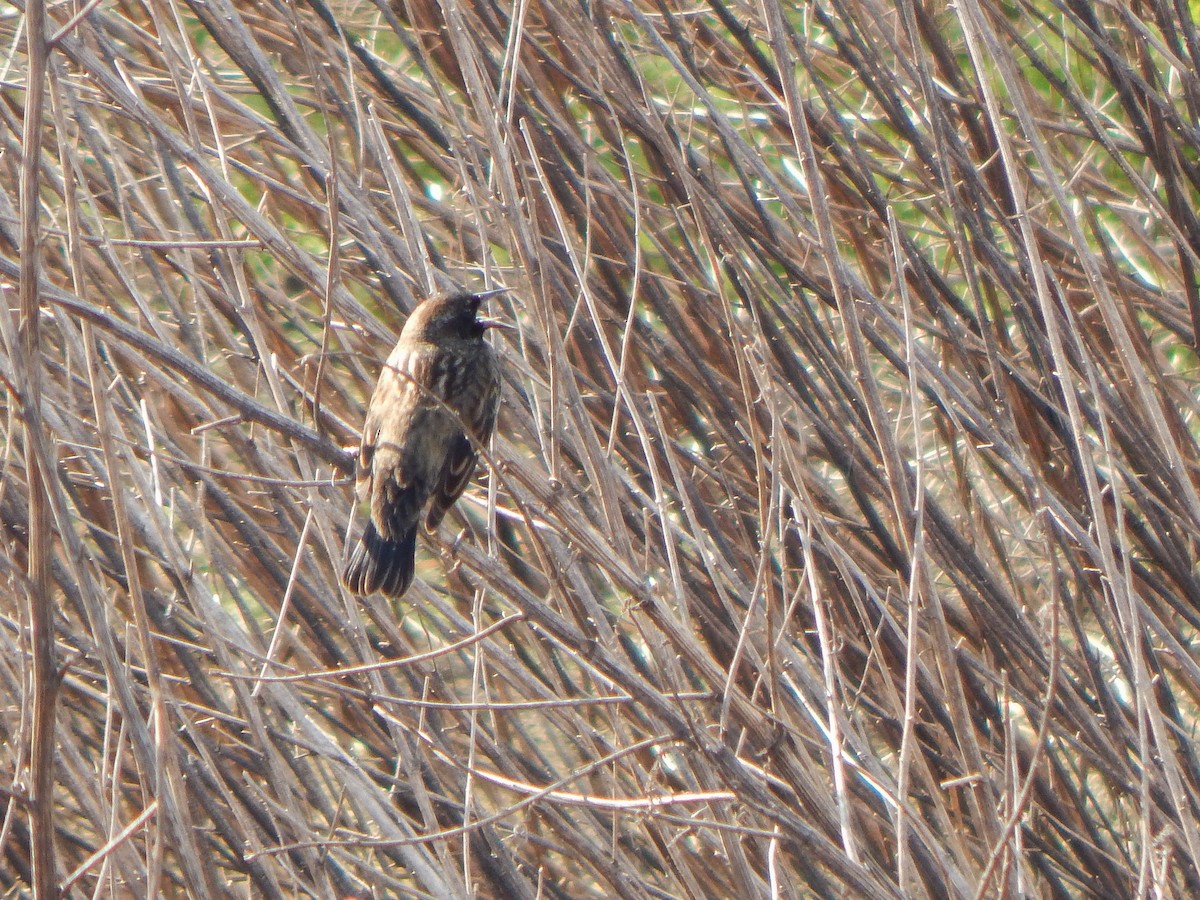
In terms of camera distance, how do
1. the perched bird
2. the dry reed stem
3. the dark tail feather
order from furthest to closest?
the perched bird < the dark tail feather < the dry reed stem

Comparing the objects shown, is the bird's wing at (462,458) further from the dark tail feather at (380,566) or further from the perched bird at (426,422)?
the dark tail feather at (380,566)

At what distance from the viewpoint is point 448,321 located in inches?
158

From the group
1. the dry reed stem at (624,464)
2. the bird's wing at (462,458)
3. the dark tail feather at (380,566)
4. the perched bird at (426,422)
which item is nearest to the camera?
the dry reed stem at (624,464)

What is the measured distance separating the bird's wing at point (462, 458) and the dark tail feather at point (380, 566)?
225 mm

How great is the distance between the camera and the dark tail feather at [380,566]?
3693mm

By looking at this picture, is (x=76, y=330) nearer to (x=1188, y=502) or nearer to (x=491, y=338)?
(x=491, y=338)

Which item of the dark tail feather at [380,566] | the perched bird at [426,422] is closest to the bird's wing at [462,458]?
the perched bird at [426,422]

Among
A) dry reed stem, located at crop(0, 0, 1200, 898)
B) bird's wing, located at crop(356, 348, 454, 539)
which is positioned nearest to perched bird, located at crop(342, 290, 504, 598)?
bird's wing, located at crop(356, 348, 454, 539)

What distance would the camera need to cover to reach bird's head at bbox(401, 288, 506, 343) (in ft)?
12.4

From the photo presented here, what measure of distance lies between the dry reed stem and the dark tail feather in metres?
0.12

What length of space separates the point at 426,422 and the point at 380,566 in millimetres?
519

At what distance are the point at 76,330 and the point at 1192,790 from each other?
9.59ft

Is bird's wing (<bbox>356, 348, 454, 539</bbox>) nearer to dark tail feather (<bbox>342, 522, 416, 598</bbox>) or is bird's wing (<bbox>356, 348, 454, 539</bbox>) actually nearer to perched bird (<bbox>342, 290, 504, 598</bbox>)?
perched bird (<bbox>342, 290, 504, 598</bbox>)

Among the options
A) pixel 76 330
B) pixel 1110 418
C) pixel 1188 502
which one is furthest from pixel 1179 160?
pixel 76 330
